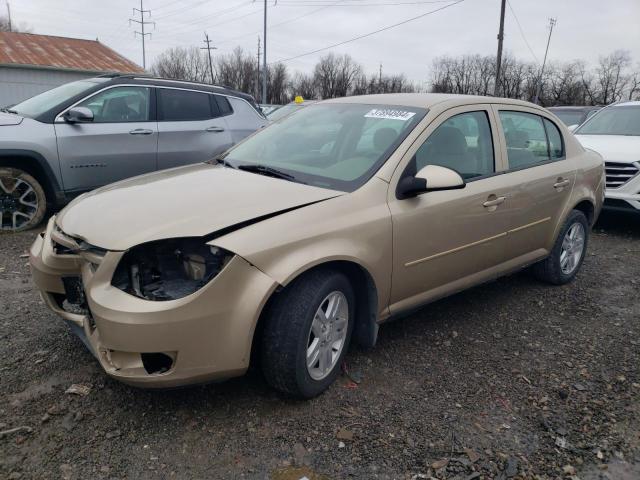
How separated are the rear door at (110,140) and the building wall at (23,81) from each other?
19.8m

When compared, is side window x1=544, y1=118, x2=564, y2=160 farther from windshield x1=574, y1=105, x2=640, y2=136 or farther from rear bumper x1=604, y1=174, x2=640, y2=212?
windshield x1=574, y1=105, x2=640, y2=136

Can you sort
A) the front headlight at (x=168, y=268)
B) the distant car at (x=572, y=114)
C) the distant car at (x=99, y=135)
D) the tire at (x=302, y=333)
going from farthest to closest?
the distant car at (x=572, y=114) → the distant car at (x=99, y=135) → the tire at (x=302, y=333) → the front headlight at (x=168, y=268)

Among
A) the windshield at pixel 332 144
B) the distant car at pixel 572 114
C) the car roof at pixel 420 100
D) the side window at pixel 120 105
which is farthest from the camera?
the distant car at pixel 572 114

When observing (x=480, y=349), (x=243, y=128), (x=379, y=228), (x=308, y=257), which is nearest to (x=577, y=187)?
(x=480, y=349)

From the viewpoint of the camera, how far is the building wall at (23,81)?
74.9ft

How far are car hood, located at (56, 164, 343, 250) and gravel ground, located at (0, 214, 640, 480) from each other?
2.92 ft

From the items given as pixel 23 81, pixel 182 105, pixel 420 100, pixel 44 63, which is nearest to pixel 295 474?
pixel 420 100

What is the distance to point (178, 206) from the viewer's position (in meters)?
2.70

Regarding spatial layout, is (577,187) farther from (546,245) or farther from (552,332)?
(552,332)

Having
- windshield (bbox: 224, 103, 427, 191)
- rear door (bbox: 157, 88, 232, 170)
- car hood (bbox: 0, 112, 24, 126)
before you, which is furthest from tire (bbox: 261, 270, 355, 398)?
car hood (bbox: 0, 112, 24, 126)

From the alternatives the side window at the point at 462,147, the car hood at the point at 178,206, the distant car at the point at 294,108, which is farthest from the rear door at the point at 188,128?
the side window at the point at 462,147

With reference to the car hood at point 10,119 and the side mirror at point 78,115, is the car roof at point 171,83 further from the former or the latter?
the car hood at point 10,119

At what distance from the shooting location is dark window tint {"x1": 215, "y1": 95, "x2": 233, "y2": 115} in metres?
6.94

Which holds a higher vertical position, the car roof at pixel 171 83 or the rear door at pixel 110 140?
the car roof at pixel 171 83
